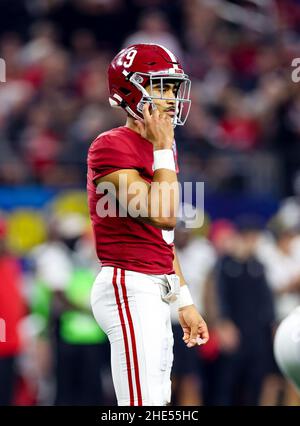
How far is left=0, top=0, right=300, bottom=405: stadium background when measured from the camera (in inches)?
364

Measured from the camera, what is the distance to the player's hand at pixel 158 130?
14.7ft

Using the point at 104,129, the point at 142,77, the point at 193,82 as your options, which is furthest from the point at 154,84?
the point at 193,82

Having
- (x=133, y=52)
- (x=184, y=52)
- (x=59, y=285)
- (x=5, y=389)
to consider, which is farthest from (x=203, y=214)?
(x=133, y=52)

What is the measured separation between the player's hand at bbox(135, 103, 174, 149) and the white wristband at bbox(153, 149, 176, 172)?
0.03 meters

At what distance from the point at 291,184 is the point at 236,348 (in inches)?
105

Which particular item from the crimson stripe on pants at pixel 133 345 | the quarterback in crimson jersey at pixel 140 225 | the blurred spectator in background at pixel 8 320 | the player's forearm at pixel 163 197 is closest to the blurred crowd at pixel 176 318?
the blurred spectator in background at pixel 8 320

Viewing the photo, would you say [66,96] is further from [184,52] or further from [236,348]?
[236,348]

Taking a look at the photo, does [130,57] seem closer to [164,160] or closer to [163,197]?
[164,160]

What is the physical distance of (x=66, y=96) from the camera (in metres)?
12.5

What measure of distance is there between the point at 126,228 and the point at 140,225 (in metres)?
0.06

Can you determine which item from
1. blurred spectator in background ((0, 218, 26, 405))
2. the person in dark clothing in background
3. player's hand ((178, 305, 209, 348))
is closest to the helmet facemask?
player's hand ((178, 305, 209, 348))

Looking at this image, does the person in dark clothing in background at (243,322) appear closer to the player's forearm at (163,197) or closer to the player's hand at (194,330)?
the player's hand at (194,330)

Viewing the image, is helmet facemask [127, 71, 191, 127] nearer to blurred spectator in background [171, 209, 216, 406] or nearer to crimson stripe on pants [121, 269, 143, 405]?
crimson stripe on pants [121, 269, 143, 405]

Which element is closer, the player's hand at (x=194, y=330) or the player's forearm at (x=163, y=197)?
the player's forearm at (x=163, y=197)
